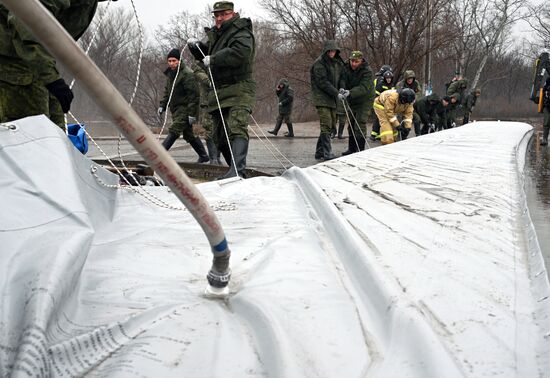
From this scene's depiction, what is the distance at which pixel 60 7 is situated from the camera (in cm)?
344

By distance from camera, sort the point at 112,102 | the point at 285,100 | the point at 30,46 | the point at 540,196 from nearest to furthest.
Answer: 1. the point at 112,102
2. the point at 30,46
3. the point at 540,196
4. the point at 285,100

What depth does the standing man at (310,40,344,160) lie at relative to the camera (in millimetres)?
8672

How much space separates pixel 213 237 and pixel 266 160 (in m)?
7.35

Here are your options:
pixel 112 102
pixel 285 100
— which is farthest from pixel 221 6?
pixel 285 100

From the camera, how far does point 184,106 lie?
8516 mm

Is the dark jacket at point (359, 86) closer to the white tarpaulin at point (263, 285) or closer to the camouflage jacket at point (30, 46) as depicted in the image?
the camouflage jacket at point (30, 46)

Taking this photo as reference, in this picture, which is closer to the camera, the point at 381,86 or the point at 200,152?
the point at 200,152

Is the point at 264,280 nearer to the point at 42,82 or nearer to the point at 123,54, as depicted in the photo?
the point at 42,82

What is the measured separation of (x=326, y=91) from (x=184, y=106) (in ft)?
6.94

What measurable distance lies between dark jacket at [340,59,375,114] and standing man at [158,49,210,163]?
240 centimetres

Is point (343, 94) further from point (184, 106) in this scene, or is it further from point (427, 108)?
point (427, 108)

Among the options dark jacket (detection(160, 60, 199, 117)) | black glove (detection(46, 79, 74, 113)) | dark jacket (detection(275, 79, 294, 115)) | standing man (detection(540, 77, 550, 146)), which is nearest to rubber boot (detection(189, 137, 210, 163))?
dark jacket (detection(160, 60, 199, 117))

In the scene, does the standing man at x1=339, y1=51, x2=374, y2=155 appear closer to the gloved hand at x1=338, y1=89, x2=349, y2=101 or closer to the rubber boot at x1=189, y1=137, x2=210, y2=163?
the gloved hand at x1=338, y1=89, x2=349, y2=101

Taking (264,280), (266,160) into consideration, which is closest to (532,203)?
(264,280)
